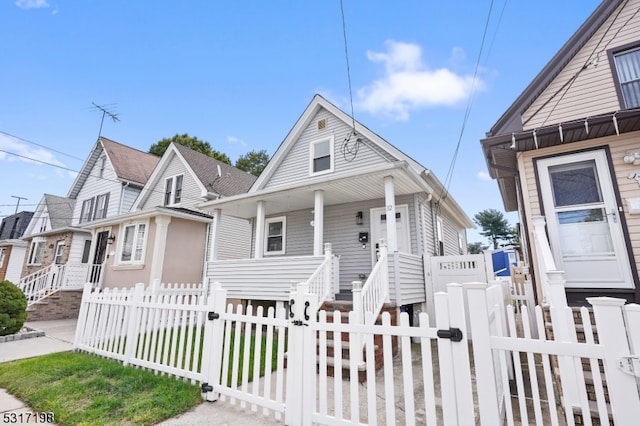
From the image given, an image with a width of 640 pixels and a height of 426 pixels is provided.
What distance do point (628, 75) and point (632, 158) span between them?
1824 millimetres

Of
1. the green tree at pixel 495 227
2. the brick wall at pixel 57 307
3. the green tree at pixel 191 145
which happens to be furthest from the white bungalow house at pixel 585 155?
the green tree at pixel 495 227

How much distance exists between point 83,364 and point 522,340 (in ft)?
19.9

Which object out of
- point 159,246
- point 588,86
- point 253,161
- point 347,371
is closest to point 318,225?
point 347,371

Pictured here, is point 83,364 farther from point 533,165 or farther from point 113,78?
point 113,78

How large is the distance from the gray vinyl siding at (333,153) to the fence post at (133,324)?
18.5ft

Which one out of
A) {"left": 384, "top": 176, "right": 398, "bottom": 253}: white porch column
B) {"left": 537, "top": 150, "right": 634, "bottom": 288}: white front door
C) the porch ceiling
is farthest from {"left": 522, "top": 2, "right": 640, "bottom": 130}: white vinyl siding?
{"left": 384, "top": 176, "right": 398, "bottom": 253}: white porch column

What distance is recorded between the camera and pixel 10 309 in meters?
7.30

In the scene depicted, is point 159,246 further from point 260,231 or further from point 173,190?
point 260,231

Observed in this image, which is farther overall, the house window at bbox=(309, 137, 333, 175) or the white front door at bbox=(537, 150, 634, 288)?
the house window at bbox=(309, 137, 333, 175)

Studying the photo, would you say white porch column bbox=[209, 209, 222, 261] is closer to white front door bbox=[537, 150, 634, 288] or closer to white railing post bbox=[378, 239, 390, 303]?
white railing post bbox=[378, 239, 390, 303]

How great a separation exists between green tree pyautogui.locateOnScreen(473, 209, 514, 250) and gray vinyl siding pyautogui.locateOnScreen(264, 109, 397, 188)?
2846 centimetres

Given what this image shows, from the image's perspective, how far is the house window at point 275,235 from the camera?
10.2 meters

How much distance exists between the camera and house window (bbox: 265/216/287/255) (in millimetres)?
10179

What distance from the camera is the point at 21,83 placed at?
11641 millimetres
